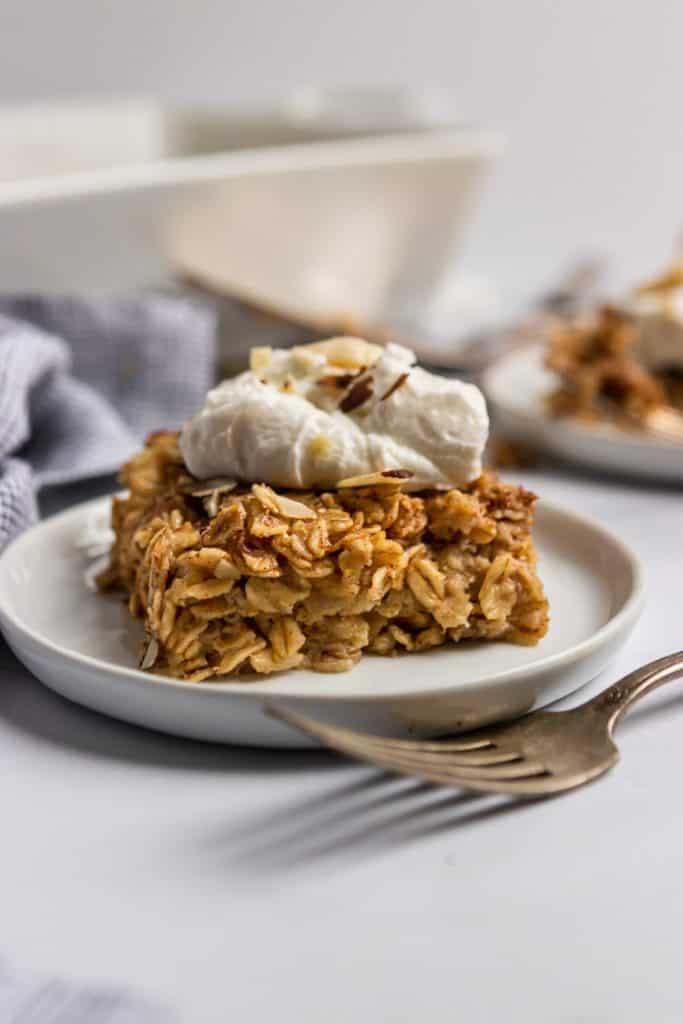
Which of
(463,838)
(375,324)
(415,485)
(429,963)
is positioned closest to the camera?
(429,963)

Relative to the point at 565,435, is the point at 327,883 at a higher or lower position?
higher

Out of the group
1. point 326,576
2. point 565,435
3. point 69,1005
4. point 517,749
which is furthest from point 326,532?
point 565,435

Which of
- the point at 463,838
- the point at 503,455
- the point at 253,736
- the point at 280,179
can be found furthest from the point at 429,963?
the point at 280,179

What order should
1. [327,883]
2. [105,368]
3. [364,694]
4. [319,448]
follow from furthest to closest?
[105,368] → [319,448] → [364,694] → [327,883]

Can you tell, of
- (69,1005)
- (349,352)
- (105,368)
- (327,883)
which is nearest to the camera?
(69,1005)

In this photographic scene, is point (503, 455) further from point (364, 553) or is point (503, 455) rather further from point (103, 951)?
point (103, 951)

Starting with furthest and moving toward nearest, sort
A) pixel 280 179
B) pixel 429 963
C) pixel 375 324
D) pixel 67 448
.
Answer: pixel 375 324, pixel 280 179, pixel 67 448, pixel 429 963

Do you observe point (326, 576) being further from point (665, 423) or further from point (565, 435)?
point (665, 423)

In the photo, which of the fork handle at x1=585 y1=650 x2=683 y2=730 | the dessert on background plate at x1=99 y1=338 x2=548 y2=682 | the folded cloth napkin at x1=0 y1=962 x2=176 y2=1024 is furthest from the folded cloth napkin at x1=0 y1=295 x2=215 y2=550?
the folded cloth napkin at x1=0 y1=962 x2=176 y2=1024
